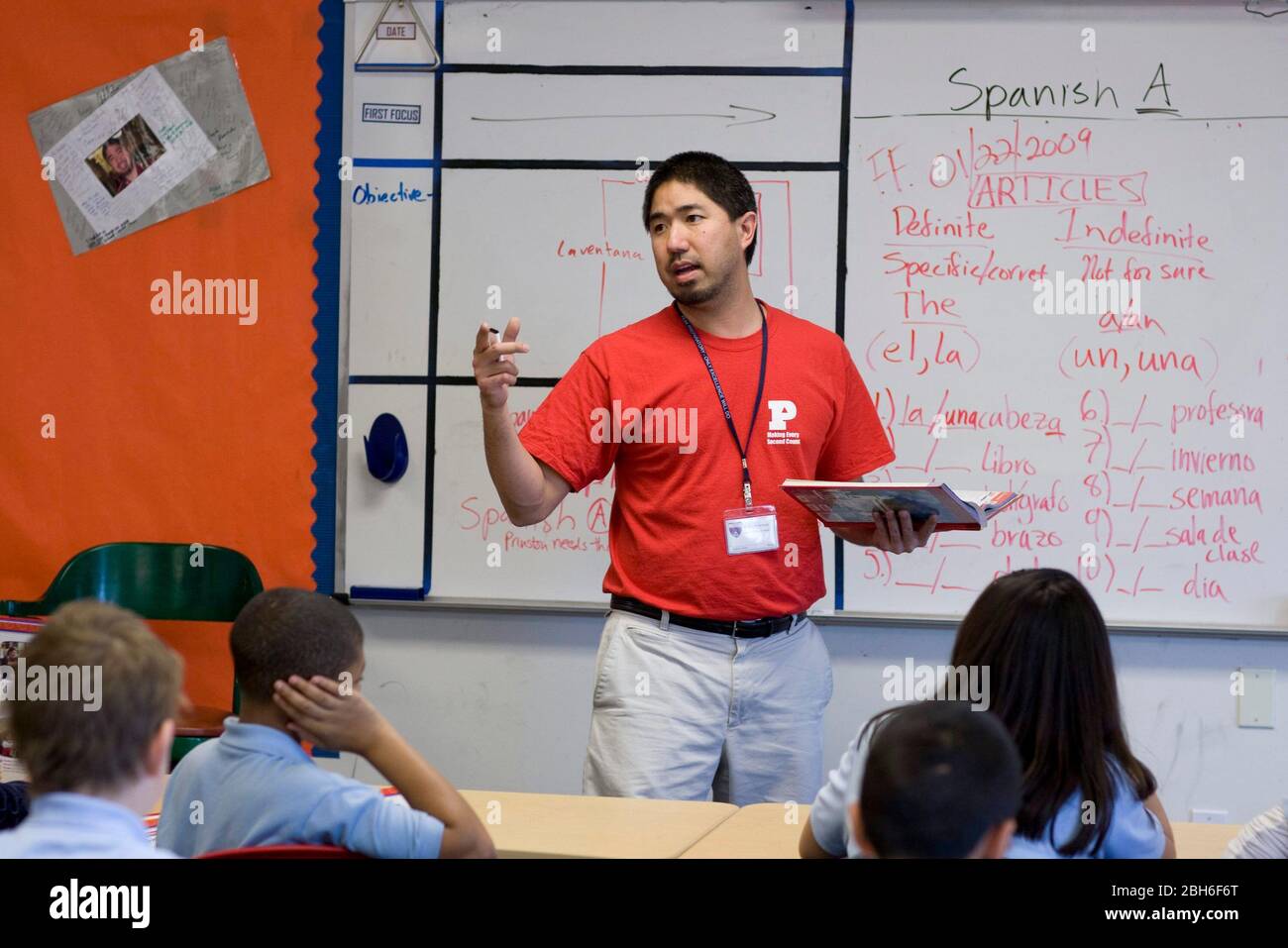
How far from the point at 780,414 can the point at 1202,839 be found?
1.13 metres

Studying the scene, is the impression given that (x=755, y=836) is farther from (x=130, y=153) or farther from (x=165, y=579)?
(x=130, y=153)

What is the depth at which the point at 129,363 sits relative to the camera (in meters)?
Answer: 3.80

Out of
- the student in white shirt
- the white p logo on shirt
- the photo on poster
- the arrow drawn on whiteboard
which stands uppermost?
the arrow drawn on whiteboard

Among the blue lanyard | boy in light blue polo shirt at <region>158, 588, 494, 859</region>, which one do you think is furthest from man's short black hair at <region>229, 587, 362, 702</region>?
the blue lanyard

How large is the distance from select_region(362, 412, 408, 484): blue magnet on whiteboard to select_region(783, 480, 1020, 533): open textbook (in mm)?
1409

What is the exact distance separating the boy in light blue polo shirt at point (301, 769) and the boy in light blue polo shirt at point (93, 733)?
0.17 m

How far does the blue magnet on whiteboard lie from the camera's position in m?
3.61

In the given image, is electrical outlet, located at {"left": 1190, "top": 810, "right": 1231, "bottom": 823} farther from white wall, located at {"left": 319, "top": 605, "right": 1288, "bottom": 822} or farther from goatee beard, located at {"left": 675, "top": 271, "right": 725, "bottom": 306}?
goatee beard, located at {"left": 675, "top": 271, "right": 725, "bottom": 306}

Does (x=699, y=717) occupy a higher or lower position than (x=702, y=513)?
lower

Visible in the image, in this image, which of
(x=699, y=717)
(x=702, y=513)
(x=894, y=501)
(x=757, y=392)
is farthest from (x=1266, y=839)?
(x=757, y=392)

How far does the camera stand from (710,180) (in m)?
2.81

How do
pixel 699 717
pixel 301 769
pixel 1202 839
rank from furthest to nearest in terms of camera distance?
pixel 699 717, pixel 1202 839, pixel 301 769

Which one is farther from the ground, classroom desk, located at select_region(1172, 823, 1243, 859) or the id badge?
the id badge
